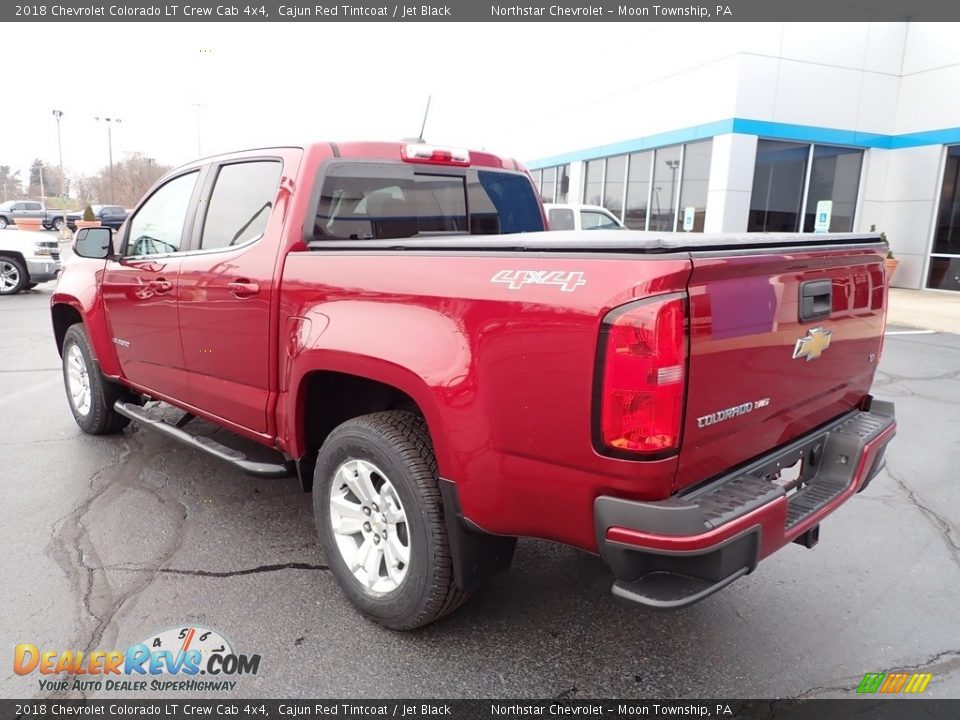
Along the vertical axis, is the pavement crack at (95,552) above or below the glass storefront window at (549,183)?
below

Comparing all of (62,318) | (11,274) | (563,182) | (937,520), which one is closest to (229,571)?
(62,318)

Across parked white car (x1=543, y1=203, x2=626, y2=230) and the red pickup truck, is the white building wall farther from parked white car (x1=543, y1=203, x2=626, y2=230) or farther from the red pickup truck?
the red pickup truck

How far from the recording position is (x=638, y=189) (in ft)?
66.7

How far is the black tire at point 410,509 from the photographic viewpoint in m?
2.49

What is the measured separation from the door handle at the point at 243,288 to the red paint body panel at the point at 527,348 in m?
0.02

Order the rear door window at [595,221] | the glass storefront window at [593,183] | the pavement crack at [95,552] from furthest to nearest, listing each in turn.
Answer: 1. the glass storefront window at [593,183]
2. the rear door window at [595,221]
3. the pavement crack at [95,552]

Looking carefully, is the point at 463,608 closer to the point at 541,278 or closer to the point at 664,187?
the point at 541,278

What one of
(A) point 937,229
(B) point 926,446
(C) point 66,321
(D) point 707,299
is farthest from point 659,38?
(D) point 707,299

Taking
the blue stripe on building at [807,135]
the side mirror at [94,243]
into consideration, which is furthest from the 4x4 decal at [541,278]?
the blue stripe on building at [807,135]

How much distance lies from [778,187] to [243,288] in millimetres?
16864

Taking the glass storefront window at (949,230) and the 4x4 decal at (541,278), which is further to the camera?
the glass storefront window at (949,230)

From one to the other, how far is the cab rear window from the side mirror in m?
2.05

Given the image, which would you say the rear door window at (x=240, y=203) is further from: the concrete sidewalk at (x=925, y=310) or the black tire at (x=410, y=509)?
the concrete sidewalk at (x=925, y=310)

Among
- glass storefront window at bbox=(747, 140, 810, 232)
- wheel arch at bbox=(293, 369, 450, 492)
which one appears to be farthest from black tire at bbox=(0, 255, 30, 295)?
glass storefront window at bbox=(747, 140, 810, 232)
